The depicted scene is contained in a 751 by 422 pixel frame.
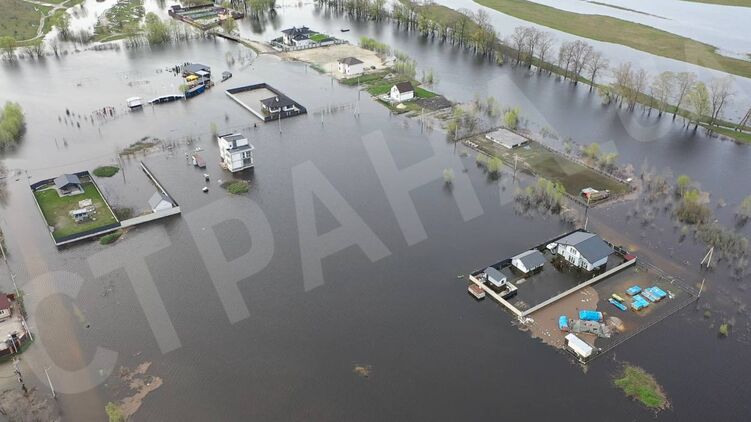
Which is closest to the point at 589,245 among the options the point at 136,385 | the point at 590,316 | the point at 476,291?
the point at 590,316

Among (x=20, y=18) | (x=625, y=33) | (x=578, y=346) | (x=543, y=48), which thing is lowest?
(x=578, y=346)

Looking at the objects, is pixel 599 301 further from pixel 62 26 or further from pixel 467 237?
pixel 62 26

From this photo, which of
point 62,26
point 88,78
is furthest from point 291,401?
point 62,26

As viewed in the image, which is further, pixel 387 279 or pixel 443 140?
pixel 443 140

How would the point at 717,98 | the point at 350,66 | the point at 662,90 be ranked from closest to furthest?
the point at 717,98, the point at 662,90, the point at 350,66

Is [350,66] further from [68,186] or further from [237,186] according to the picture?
[68,186]

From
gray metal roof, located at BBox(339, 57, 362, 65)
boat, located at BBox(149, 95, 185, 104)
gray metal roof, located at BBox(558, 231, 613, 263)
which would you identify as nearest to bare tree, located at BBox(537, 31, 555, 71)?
gray metal roof, located at BBox(339, 57, 362, 65)

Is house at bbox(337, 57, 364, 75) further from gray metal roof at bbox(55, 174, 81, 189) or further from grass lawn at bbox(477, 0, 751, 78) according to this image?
grass lawn at bbox(477, 0, 751, 78)
